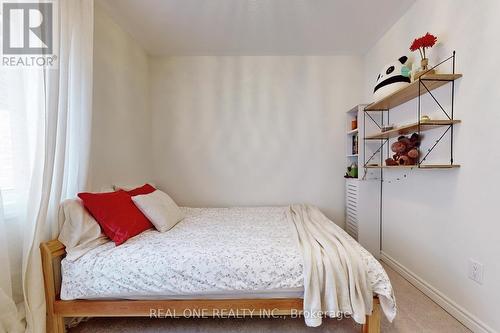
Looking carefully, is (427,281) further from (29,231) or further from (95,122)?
(95,122)

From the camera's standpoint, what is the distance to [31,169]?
4.64 ft

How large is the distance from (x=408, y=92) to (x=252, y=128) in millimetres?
1761

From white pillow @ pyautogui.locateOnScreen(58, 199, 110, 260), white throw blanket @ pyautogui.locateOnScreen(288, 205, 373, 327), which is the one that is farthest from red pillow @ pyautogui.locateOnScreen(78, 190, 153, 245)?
white throw blanket @ pyautogui.locateOnScreen(288, 205, 373, 327)

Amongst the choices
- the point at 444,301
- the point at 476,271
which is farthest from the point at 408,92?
the point at 444,301

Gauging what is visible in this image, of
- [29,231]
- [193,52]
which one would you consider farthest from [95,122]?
[193,52]

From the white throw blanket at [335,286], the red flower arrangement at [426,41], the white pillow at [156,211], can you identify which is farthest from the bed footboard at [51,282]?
the red flower arrangement at [426,41]

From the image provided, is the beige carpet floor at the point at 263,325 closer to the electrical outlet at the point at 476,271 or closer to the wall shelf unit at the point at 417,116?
the electrical outlet at the point at 476,271

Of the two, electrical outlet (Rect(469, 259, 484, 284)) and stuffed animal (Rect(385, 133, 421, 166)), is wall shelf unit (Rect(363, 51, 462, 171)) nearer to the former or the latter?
stuffed animal (Rect(385, 133, 421, 166))

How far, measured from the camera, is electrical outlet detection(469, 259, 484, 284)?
5.04 feet

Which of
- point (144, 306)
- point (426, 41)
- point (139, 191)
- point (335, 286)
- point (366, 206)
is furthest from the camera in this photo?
point (366, 206)

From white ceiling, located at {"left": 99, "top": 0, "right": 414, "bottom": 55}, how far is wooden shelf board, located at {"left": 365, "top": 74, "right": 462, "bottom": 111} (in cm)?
84

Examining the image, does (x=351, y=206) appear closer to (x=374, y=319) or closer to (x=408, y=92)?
(x=408, y=92)

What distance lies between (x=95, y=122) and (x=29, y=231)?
105 cm
